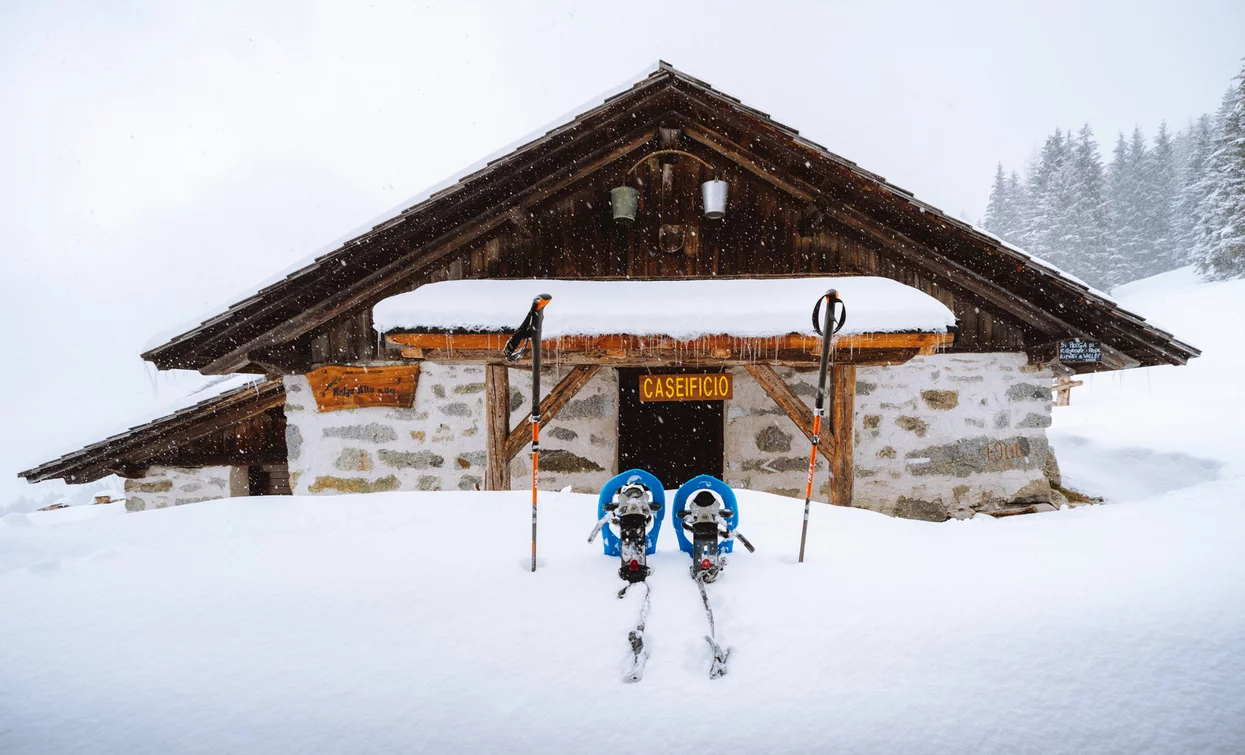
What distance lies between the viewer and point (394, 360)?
516 cm

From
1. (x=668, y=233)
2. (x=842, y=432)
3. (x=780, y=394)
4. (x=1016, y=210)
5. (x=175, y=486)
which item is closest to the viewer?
(x=780, y=394)

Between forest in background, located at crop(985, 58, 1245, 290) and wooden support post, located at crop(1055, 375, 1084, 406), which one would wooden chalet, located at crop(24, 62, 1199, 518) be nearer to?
wooden support post, located at crop(1055, 375, 1084, 406)

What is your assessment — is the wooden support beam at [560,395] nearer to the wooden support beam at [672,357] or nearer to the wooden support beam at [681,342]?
the wooden support beam at [672,357]

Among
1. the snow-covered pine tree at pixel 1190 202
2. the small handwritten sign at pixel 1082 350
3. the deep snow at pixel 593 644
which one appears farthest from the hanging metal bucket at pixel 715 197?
the snow-covered pine tree at pixel 1190 202

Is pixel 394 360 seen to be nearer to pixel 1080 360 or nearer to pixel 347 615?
pixel 347 615

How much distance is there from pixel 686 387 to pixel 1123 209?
44292 millimetres

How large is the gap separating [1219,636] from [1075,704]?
0.87 m

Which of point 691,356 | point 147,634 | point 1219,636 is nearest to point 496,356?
point 691,356

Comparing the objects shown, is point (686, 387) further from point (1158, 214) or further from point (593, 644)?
point (1158, 214)

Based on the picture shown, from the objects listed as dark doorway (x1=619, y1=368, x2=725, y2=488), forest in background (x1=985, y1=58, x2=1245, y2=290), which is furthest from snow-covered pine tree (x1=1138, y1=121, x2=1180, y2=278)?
dark doorway (x1=619, y1=368, x2=725, y2=488)

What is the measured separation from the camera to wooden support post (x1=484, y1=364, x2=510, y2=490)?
5.02 metres

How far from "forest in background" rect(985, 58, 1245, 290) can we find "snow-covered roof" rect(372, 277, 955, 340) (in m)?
29.2

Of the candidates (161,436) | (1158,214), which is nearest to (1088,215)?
(1158,214)

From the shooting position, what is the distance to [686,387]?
4.97 m
